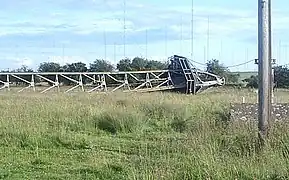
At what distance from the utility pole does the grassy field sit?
31 cm

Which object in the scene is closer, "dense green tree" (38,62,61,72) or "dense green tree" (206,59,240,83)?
"dense green tree" (206,59,240,83)

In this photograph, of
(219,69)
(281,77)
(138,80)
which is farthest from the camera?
(219,69)

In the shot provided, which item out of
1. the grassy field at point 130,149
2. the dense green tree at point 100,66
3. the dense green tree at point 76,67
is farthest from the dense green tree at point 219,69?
the grassy field at point 130,149

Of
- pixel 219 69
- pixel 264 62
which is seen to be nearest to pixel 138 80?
pixel 219 69

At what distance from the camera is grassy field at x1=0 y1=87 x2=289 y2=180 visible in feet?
27.6

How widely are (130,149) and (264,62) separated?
11.4 feet

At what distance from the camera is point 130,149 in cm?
1250

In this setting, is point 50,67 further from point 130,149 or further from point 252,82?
point 130,149

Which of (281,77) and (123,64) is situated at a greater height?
(123,64)

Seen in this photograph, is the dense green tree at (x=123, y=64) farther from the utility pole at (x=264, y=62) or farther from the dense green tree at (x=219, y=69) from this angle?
the utility pole at (x=264, y=62)

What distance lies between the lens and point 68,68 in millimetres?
59469

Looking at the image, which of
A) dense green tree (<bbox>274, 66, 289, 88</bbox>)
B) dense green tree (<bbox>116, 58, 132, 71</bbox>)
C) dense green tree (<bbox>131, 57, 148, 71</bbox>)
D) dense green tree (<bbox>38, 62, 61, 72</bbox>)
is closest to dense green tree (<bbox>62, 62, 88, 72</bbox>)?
dense green tree (<bbox>38, 62, 61, 72</bbox>)

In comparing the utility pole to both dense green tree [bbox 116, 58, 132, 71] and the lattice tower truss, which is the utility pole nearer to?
the lattice tower truss

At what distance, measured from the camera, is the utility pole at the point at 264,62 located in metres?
10.5
